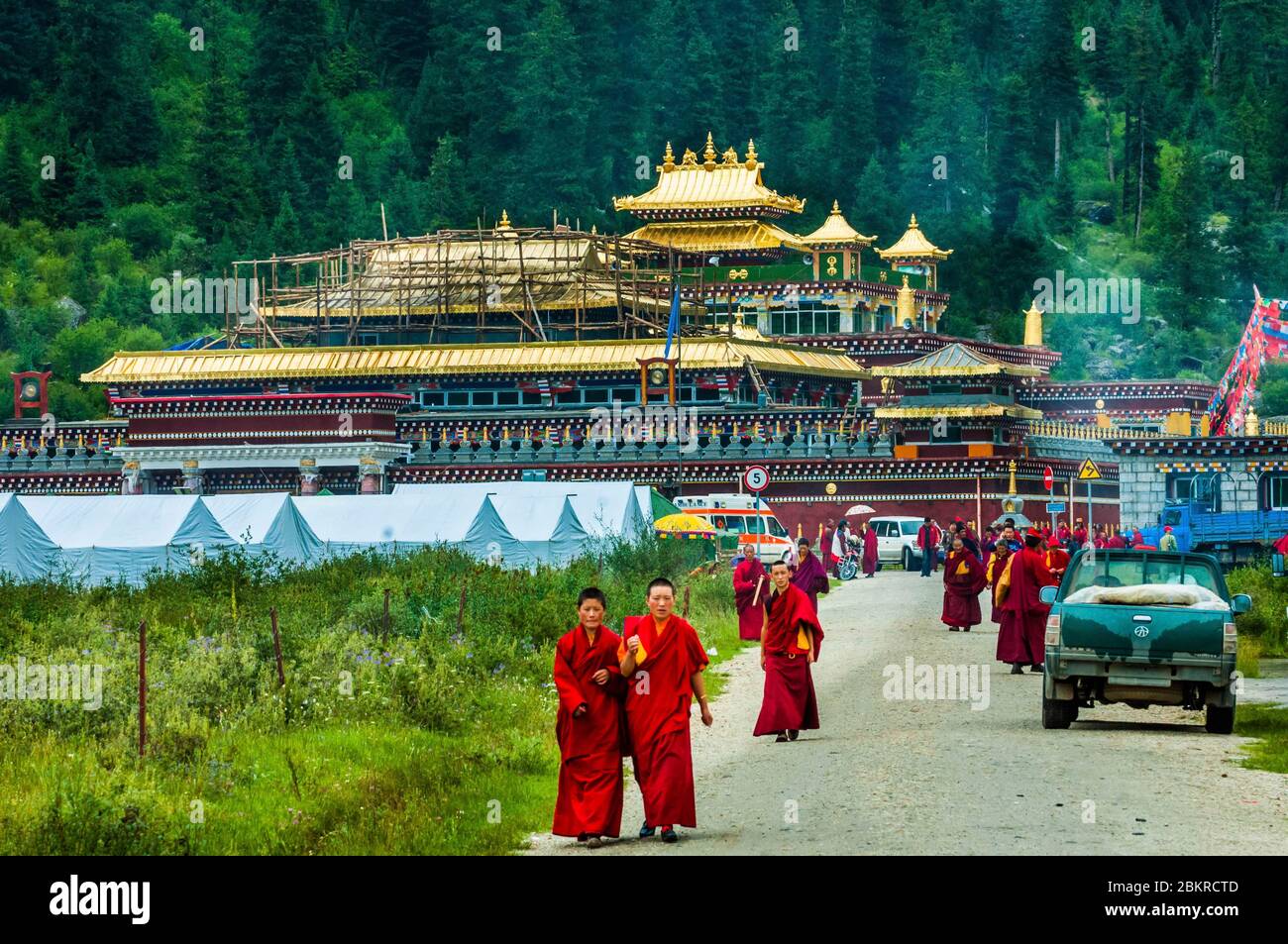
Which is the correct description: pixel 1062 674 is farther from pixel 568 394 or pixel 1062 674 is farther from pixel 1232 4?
pixel 1232 4

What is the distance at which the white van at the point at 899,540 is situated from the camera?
201 feet

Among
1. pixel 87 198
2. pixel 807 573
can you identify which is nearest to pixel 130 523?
pixel 807 573

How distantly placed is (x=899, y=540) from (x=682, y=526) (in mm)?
10376

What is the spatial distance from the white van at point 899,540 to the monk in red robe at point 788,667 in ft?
123

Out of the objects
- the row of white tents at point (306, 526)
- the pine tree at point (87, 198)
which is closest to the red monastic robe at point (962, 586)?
the row of white tents at point (306, 526)

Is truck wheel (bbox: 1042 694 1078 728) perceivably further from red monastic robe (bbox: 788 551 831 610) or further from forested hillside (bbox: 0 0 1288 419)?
forested hillside (bbox: 0 0 1288 419)

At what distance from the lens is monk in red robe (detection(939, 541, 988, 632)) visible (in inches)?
1436

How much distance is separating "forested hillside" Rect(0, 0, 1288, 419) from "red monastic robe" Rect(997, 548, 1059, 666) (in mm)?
69909

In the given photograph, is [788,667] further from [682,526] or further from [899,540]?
[899,540]

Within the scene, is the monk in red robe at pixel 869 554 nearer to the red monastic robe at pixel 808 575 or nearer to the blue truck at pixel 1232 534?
the blue truck at pixel 1232 534

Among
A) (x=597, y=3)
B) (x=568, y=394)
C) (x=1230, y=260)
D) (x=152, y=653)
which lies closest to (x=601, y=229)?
(x=597, y=3)

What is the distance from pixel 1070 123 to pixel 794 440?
59735 millimetres

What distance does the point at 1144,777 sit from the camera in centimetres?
2017

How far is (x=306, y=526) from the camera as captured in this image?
49.2 meters
